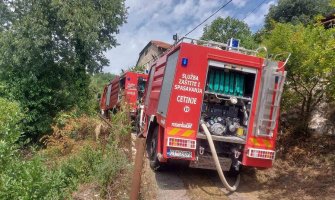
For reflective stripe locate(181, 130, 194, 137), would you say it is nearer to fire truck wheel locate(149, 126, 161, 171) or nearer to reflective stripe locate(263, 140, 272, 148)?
fire truck wheel locate(149, 126, 161, 171)

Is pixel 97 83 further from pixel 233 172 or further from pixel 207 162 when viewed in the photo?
pixel 207 162

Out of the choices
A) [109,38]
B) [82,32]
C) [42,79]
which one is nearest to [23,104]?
[42,79]

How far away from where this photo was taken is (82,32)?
40.8 feet

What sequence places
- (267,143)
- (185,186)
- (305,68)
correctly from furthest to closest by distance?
1. (305,68)
2. (185,186)
3. (267,143)

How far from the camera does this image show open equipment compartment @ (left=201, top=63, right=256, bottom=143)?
6898mm

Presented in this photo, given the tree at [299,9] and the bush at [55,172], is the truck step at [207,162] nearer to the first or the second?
the bush at [55,172]

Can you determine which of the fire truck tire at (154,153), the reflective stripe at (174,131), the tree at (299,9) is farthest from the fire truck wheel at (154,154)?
the tree at (299,9)

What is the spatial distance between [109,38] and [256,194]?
9.72 meters

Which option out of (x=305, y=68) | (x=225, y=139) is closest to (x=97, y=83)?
(x=305, y=68)

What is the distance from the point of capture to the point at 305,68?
8.32 m

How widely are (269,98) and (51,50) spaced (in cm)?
888

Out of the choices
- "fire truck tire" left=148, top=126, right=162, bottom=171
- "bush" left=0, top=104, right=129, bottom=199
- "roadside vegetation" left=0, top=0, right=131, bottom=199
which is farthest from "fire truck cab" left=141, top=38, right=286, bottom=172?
"roadside vegetation" left=0, top=0, right=131, bottom=199

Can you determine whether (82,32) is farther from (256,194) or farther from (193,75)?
(256,194)

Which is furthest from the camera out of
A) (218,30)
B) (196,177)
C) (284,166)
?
(218,30)
